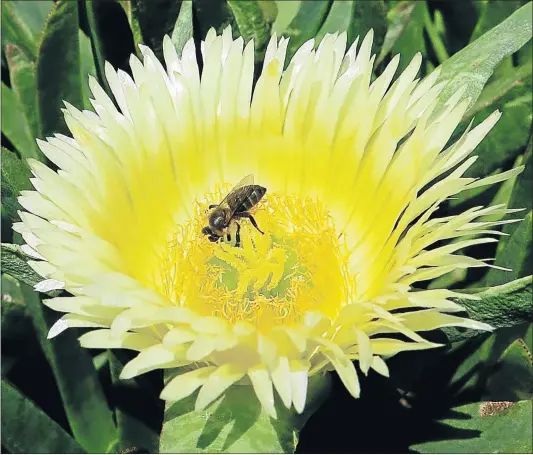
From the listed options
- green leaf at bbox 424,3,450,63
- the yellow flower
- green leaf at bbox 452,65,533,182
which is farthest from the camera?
green leaf at bbox 424,3,450,63

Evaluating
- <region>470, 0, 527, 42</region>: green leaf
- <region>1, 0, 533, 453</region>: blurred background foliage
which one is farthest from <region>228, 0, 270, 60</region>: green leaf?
<region>470, 0, 527, 42</region>: green leaf

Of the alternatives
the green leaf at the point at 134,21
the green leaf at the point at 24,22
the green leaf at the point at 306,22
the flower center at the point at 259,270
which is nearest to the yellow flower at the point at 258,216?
the flower center at the point at 259,270

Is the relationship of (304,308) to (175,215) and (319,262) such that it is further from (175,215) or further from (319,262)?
(175,215)

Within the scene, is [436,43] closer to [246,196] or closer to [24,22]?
[246,196]

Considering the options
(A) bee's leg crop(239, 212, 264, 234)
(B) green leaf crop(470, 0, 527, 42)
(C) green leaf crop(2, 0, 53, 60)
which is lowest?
(A) bee's leg crop(239, 212, 264, 234)

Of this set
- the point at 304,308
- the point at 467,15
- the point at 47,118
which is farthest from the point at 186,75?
the point at 467,15

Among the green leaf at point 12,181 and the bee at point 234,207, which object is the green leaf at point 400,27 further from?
the green leaf at point 12,181

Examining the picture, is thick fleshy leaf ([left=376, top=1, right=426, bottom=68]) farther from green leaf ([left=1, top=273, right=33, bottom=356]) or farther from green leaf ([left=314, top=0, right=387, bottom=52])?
green leaf ([left=1, top=273, right=33, bottom=356])
